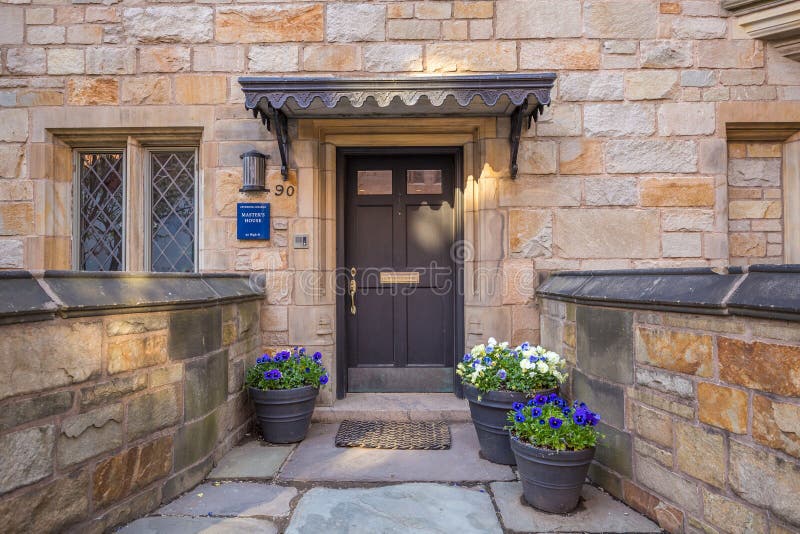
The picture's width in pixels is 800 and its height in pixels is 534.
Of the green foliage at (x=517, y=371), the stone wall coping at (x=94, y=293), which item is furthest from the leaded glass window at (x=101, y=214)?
the green foliage at (x=517, y=371)

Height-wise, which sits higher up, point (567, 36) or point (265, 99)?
point (567, 36)

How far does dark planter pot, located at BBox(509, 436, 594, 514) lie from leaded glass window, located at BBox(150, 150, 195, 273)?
3382 mm

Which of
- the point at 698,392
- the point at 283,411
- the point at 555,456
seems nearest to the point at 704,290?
the point at 698,392

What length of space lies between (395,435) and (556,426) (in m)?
1.55

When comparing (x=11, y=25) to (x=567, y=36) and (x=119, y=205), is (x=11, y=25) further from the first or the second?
(x=567, y=36)

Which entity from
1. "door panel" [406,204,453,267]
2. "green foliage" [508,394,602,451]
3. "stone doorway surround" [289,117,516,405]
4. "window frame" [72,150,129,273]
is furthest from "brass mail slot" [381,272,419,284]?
"window frame" [72,150,129,273]

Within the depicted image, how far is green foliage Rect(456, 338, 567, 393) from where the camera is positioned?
3045mm

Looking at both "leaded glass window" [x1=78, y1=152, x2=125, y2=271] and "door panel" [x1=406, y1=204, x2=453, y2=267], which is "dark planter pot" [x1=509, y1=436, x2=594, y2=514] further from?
"leaded glass window" [x1=78, y1=152, x2=125, y2=271]

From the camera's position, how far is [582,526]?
2318 mm

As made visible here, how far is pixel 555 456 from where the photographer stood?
236 centimetres

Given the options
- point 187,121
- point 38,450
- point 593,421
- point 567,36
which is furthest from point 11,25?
point 593,421

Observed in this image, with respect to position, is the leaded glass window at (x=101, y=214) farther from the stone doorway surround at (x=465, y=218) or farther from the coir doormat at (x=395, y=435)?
the coir doormat at (x=395, y=435)

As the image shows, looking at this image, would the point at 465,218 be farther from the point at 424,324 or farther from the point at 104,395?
the point at 104,395

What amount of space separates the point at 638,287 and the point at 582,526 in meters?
1.31
